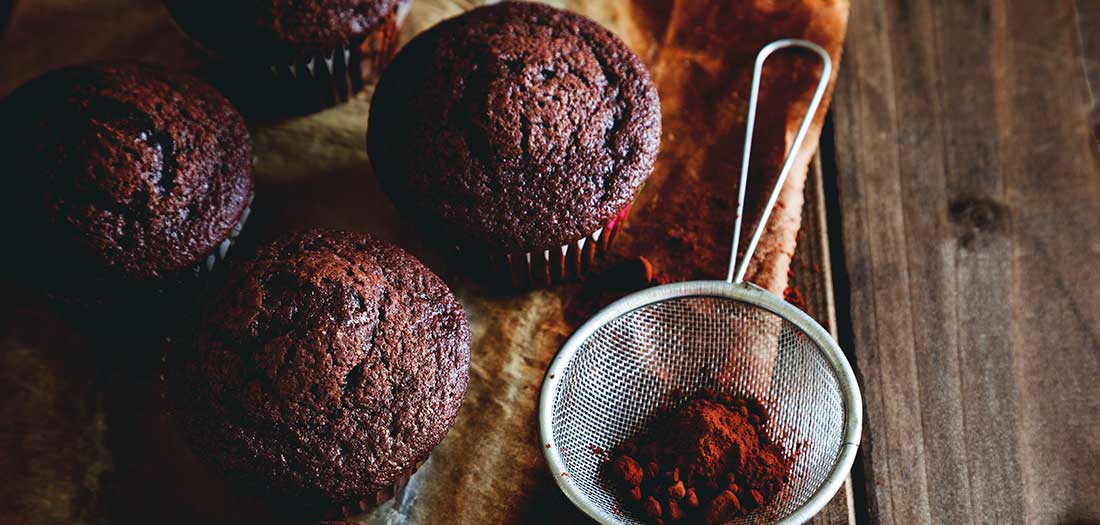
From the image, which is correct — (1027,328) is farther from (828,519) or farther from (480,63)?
(480,63)

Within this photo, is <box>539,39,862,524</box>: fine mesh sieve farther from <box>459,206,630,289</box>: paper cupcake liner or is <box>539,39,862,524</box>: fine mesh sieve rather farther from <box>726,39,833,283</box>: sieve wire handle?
<box>459,206,630,289</box>: paper cupcake liner

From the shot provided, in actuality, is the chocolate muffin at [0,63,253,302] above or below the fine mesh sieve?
above

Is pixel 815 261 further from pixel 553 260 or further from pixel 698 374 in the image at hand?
pixel 553 260

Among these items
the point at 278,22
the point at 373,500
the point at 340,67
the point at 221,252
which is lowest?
the point at 373,500

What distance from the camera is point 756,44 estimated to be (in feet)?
11.5

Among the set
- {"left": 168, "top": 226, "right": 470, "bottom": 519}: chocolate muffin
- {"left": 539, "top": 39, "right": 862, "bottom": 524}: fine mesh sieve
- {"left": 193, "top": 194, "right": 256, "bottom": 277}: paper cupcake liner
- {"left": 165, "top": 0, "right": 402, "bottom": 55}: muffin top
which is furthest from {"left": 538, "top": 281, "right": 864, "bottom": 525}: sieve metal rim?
{"left": 165, "top": 0, "right": 402, "bottom": 55}: muffin top

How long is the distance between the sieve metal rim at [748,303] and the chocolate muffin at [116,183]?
1.05 m

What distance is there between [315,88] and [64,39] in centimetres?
95

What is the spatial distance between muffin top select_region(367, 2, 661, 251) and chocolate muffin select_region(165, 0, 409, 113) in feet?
1.12

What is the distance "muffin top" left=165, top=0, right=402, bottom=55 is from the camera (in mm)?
3168

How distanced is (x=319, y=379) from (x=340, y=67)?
123 centimetres

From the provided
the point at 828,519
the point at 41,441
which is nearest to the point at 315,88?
the point at 41,441

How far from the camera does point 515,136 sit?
2.83m

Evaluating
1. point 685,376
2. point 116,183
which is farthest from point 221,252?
point 685,376
